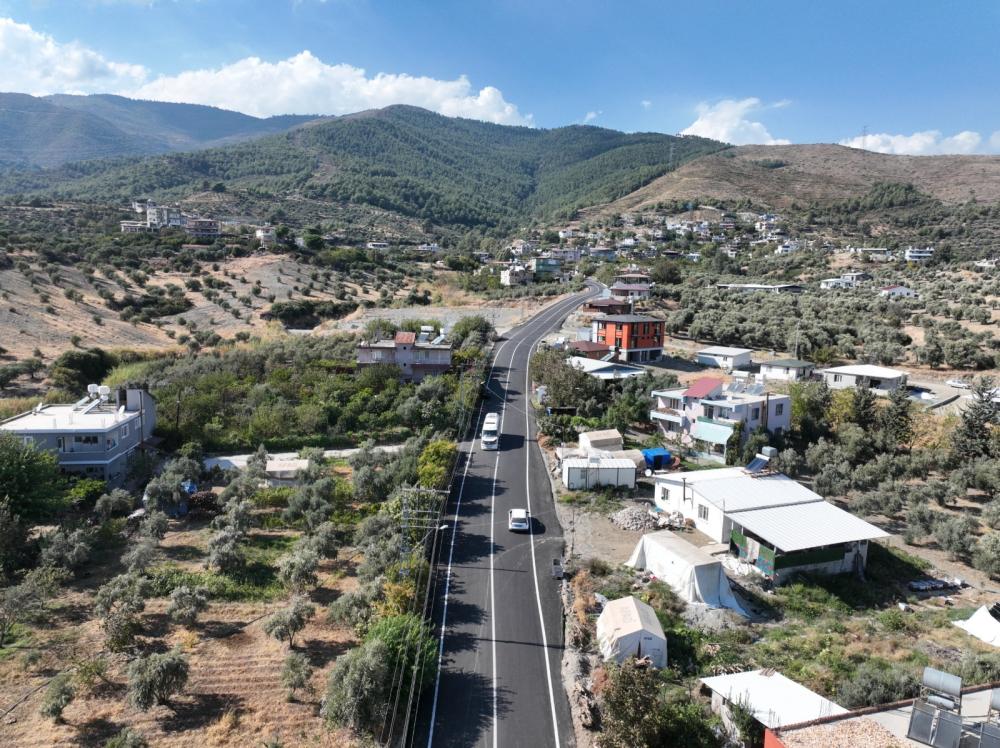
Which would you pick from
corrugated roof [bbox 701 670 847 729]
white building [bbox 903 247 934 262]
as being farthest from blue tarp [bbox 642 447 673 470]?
white building [bbox 903 247 934 262]

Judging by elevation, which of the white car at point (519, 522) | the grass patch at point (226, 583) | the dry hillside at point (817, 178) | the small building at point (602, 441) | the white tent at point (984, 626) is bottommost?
the grass patch at point (226, 583)

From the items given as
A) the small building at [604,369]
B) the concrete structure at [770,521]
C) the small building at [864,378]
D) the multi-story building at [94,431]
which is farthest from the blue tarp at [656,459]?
the multi-story building at [94,431]

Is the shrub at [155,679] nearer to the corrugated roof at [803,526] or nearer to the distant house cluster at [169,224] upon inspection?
the corrugated roof at [803,526]

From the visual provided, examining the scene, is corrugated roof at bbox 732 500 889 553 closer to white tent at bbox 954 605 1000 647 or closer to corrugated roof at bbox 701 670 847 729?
white tent at bbox 954 605 1000 647

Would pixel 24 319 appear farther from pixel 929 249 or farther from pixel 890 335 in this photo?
pixel 929 249

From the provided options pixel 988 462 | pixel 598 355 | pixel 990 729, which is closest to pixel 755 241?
pixel 598 355
